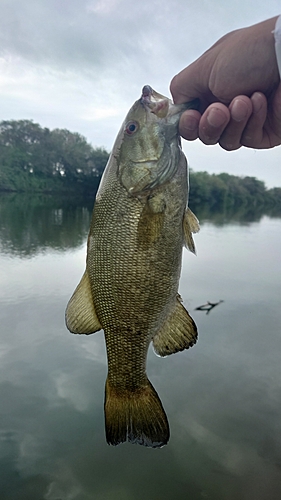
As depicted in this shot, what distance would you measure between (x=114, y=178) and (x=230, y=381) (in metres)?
13.0

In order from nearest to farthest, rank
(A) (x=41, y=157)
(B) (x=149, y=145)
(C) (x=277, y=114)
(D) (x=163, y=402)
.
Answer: (B) (x=149, y=145)
(C) (x=277, y=114)
(D) (x=163, y=402)
(A) (x=41, y=157)

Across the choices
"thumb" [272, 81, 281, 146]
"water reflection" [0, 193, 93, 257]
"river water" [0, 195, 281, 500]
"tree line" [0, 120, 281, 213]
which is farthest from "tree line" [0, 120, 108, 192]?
"thumb" [272, 81, 281, 146]

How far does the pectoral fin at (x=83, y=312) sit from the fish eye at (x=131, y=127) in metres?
0.87

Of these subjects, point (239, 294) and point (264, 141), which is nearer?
point (264, 141)

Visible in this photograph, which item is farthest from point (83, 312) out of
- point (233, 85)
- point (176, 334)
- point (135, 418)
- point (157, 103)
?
point (233, 85)

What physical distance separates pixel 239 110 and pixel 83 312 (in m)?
1.47

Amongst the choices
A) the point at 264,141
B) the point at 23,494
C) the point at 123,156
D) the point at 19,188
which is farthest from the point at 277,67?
the point at 19,188

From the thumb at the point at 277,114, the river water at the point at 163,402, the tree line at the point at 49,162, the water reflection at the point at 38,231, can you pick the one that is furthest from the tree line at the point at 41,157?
the thumb at the point at 277,114

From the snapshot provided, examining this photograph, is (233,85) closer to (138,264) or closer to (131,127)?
(131,127)

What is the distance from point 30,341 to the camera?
49.9 feet

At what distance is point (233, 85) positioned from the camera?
2250 millimetres

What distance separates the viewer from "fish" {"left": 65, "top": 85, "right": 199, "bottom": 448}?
2139mm

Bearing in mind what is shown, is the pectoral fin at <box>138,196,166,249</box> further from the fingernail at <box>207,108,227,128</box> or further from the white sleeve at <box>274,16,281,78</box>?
the white sleeve at <box>274,16,281,78</box>

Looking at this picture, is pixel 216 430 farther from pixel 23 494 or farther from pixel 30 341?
pixel 30 341
